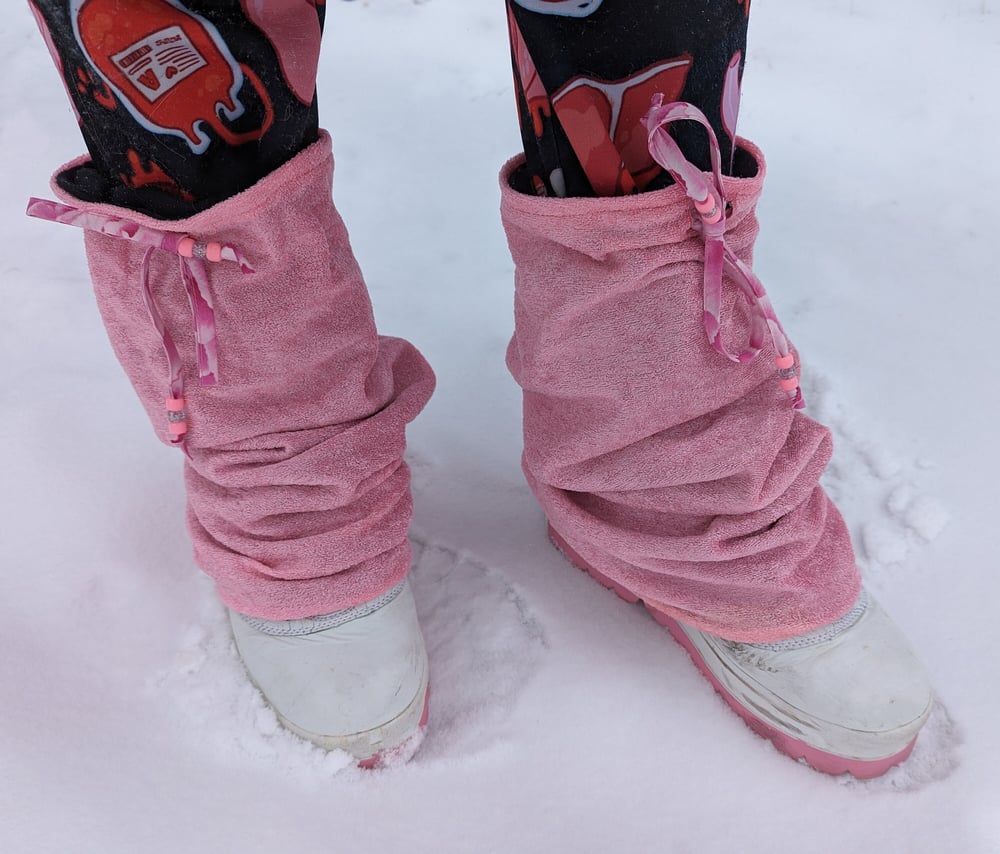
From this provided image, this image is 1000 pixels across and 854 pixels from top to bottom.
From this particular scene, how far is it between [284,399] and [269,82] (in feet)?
0.71

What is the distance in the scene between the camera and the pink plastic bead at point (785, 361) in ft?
1.96

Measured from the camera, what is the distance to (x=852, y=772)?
658 mm

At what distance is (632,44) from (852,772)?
52 cm

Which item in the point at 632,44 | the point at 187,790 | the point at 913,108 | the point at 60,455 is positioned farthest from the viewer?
the point at 913,108

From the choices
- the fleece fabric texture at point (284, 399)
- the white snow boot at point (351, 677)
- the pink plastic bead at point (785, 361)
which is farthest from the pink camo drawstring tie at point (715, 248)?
the white snow boot at point (351, 677)

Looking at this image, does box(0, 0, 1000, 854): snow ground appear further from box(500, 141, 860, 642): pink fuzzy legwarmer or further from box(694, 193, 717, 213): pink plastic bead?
box(694, 193, 717, 213): pink plastic bead

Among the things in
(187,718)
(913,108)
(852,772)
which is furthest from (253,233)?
(913,108)

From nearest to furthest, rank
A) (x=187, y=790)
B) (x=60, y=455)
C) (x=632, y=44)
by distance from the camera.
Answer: (x=632, y=44) < (x=187, y=790) < (x=60, y=455)

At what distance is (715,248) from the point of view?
56cm

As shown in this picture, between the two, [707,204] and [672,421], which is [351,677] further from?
[707,204]

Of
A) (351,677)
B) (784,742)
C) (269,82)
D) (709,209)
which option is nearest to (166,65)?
(269,82)

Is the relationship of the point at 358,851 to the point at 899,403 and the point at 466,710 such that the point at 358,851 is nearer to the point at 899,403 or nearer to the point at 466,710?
the point at 466,710

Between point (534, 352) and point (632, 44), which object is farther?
point (534, 352)

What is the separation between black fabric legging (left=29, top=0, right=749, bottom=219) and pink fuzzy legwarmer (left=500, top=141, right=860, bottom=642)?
42 mm
